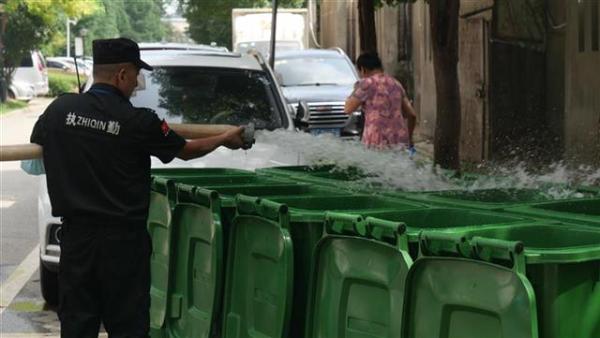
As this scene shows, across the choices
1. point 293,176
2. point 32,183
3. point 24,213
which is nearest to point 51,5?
point 32,183

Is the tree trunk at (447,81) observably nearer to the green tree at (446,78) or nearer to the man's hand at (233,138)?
the green tree at (446,78)

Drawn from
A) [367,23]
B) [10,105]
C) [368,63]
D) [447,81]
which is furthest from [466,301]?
[10,105]

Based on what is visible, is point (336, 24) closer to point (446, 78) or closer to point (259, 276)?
point (446, 78)

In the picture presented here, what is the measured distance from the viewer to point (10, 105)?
131 ft

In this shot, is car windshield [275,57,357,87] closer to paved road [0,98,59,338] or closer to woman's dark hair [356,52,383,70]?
paved road [0,98,59,338]

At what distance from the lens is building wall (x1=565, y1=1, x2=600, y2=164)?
13.3 metres

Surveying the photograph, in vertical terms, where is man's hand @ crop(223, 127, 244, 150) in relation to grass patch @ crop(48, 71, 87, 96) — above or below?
below

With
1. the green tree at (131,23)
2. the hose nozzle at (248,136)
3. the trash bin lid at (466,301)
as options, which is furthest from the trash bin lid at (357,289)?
the green tree at (131,23)

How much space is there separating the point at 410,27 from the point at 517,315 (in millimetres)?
21979

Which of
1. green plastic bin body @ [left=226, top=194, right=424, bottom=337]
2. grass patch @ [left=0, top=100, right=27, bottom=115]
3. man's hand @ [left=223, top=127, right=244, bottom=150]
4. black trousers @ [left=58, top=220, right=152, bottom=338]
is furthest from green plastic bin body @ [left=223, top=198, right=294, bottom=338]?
grass patch @ [left=0, top=100, right=27, bottom=115]

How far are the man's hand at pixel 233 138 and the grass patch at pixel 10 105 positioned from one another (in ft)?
107

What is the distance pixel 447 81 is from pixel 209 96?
2.38 meters

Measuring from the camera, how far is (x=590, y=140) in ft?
43.7

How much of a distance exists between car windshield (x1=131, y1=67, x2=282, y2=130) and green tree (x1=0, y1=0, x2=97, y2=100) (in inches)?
1152
